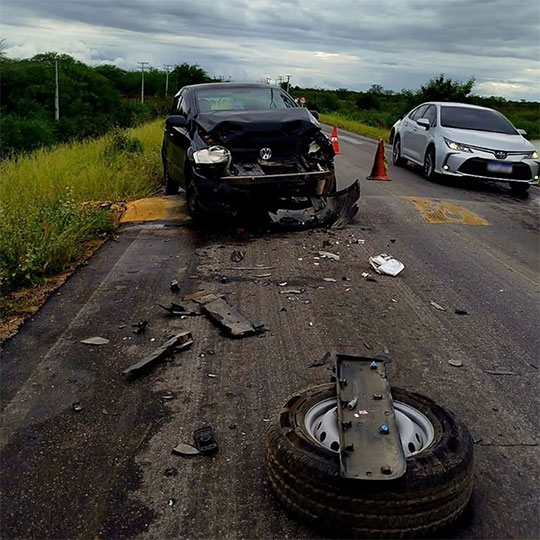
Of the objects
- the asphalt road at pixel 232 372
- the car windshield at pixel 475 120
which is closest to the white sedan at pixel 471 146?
the car windshield at pixel 475 120

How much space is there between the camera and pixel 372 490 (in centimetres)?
242

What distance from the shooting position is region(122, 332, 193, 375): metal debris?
158 inches

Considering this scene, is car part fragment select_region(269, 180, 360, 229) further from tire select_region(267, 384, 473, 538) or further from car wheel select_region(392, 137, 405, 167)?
car wheel select_region(392, 137, 405, 167)

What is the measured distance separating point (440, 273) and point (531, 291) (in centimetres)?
89

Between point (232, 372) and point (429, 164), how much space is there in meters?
10.1

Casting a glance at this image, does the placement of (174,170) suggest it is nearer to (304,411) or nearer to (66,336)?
A: (66,336)

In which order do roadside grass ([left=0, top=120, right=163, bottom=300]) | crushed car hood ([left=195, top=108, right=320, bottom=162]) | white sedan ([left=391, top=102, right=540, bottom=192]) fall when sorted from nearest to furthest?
1. roadside grass ([left=0, top=120, right=163, bottom=300])
2. crushed car hood ([left=195, top=108, right=320, bottom=162])
3. white sedan ([left=391, top=102, right=540, bottom=192])

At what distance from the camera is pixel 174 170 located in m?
9.39

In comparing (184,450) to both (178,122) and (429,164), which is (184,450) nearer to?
(178,122)

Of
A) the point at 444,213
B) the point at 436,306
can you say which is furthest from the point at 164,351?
the point at 444,213

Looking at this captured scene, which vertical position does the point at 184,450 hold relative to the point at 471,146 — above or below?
below

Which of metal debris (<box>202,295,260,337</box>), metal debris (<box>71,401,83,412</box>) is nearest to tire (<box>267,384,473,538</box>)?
metal debris (<box>71,401,83,412</box>)

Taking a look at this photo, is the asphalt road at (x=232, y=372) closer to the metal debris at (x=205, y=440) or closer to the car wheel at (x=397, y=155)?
the metal debris at (x=205, y=440)

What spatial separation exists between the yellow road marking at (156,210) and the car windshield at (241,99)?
161 cm
